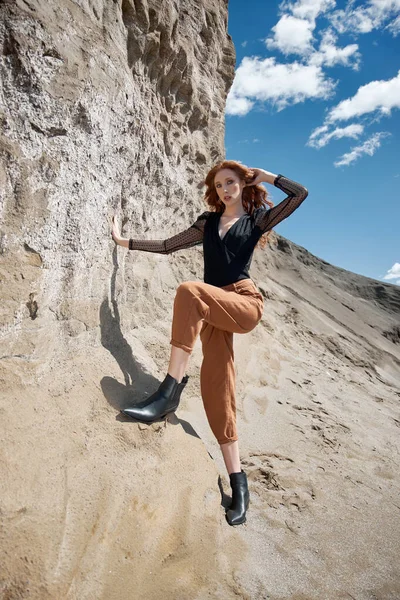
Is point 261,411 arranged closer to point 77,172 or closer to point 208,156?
point 77,172

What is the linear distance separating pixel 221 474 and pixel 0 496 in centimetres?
128

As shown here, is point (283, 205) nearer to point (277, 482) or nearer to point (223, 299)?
point (223, 299)

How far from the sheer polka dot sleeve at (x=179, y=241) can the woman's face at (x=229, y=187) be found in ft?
0.53

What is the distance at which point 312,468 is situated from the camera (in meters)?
2.72

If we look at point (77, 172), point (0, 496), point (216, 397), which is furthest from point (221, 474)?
point (77, 172)

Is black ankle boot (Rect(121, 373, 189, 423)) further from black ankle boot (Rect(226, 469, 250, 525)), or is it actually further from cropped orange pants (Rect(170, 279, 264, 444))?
black ankle boot (Rect(226, 469, 250, 525))

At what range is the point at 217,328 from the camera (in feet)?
7.36

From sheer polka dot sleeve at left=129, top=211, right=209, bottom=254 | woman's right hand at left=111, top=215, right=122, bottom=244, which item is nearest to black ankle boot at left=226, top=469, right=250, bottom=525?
sheer polka dot sleeve at left=129, top=211, right=209, bottom=254

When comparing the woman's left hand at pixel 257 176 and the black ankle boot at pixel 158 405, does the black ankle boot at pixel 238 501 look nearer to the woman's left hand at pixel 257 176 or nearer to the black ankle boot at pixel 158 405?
the black ankle boot at pixel 158 405

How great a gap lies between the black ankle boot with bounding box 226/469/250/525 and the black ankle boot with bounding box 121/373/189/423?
→ 51cm

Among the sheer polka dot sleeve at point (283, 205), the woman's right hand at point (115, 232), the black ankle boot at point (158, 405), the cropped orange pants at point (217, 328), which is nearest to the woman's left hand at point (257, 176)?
the sheer polka dot sleeve at point (283, 205)

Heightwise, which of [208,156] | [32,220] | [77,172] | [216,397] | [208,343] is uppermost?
[208,156]

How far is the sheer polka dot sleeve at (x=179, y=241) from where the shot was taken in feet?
8.26

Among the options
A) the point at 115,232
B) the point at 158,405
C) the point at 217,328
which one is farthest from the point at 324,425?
the point at 115,232
